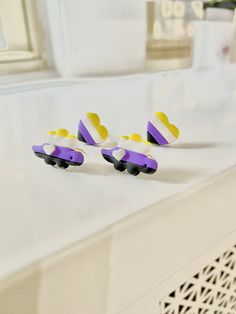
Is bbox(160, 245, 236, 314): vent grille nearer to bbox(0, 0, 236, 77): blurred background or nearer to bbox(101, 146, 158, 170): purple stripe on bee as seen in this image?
bbox(101, 146, 158, 170): purple stripe on bee

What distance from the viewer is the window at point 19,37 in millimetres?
807

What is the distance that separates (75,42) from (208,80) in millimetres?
370

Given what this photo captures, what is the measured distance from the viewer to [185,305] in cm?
36

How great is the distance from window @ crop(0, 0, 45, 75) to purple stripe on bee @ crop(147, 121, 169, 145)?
0.57 m

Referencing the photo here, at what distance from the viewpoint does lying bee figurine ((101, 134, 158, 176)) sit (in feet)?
0.96

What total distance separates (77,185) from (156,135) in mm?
131

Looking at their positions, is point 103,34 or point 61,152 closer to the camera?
point 61,152

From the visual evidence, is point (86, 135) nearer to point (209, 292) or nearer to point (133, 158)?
point (133, 158)

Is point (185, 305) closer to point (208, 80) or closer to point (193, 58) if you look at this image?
point (208, 80)

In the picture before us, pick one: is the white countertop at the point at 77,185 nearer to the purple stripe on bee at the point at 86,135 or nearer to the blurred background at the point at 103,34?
the purple stripe on bee at the point at 86,135

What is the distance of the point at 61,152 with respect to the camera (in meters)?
0.31

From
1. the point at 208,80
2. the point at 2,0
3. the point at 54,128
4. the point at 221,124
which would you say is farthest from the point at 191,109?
the point at 2,0

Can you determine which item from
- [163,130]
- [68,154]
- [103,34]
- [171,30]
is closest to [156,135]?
[163,130]

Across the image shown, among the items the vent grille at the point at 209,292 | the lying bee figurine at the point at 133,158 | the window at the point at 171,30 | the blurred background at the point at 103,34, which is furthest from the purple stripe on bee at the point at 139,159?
the window at the point at 171,30
